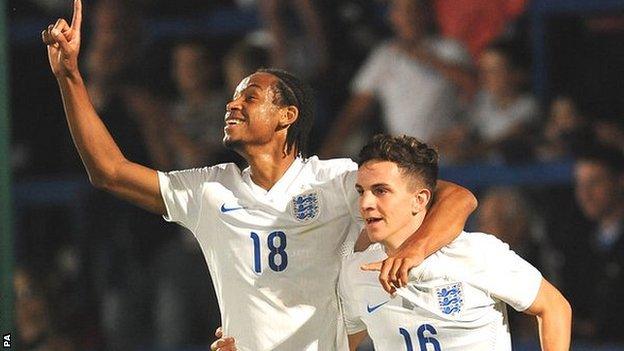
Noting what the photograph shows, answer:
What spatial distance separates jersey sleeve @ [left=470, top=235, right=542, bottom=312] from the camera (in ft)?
14.9

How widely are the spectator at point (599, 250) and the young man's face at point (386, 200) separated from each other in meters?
2.38

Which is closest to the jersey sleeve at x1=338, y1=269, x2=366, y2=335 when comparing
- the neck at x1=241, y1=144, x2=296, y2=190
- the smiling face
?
the neck at x1=241, y1=144, x2=296, y2=190

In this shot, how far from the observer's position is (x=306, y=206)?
4691 millimetres

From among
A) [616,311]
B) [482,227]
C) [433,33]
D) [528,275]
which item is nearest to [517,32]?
[433,33]

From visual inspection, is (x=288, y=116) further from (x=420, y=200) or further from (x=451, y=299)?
(x=451, y=299)

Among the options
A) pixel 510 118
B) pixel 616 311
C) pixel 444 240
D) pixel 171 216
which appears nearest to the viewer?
pixel 444 240

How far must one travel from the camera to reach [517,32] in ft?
24.0

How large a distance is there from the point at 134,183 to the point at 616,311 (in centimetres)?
286

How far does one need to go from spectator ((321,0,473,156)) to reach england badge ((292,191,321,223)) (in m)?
2.65

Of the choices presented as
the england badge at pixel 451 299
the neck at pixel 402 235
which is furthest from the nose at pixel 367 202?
the england badge at pixel 451 299

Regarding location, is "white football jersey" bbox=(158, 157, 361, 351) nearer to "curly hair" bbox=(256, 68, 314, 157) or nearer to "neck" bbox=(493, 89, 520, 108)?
"curly hair" bbox=(256, 68, 314, 157)

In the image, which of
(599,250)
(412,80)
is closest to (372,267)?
(599,250)

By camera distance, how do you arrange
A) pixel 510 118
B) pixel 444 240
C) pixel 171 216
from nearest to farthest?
pixel 444 240, pixel 171 216, pixel 510 118

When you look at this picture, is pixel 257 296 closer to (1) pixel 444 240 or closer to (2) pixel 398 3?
(1) pixel 444 240
